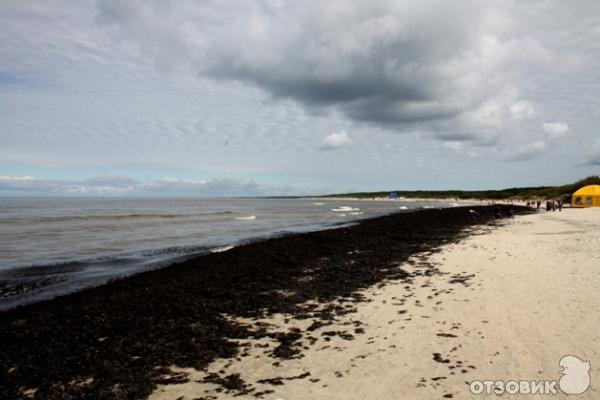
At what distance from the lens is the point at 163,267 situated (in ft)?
55.8

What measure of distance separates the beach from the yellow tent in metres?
54.6

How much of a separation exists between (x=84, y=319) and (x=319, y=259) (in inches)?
458

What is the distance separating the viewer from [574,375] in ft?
19.5

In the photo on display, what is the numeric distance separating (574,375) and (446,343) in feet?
6.98

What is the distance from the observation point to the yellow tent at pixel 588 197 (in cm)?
5653

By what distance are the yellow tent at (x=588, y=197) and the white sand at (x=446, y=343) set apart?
57.1m

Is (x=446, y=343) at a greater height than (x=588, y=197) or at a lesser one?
lesser

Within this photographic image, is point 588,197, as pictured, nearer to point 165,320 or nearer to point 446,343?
point 446,343

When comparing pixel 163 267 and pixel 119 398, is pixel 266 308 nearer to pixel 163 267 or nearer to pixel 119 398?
pixel 119 398

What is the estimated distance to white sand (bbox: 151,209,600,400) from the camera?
5.95 m

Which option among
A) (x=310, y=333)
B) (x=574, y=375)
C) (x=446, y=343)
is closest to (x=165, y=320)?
(x=310, y=333)

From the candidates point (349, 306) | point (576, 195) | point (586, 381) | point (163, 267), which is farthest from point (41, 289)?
point (576, 195)

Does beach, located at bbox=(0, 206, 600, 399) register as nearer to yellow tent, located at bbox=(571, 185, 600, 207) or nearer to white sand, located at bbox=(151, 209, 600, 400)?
white sand, located at bbox=(151, 209, 600, 400)

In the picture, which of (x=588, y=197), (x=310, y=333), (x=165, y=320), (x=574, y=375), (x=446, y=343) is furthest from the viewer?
(x=588, y=197)
